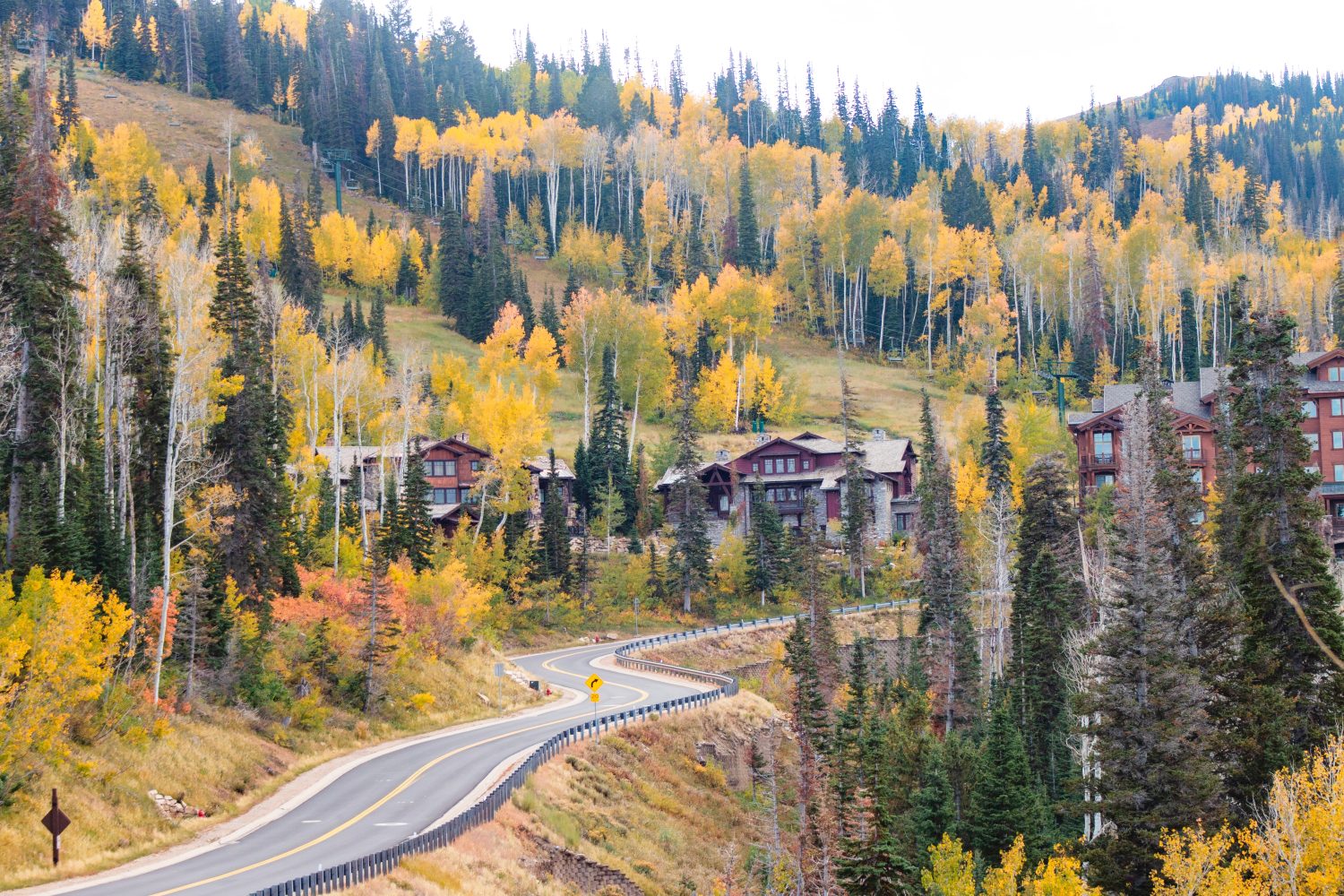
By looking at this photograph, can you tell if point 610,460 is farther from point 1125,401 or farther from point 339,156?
point 339,156

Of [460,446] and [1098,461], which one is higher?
[460,446]

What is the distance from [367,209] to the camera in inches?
5773

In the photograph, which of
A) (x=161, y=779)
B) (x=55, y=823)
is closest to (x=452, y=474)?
(x=161, y=779)

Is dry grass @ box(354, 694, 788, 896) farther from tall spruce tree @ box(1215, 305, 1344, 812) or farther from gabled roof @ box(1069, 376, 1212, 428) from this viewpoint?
gabled roof @ box(1069, 376, 1212, 428)

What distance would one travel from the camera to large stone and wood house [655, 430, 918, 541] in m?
87.6

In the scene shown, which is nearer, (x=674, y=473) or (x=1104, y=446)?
Result: (x=1104, y=446)

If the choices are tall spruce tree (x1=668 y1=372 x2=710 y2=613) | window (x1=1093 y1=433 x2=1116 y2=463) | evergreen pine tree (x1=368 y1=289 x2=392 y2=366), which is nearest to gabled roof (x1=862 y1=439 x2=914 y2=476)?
window (x1=1093 y1=433 x2=1116 y2=463)

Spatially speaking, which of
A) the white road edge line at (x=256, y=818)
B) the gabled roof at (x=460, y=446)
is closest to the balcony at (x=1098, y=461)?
the gabled roof at (x=460, y=446)

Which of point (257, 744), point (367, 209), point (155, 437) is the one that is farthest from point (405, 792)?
point (367, 209)

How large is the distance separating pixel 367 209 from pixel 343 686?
4308 inches

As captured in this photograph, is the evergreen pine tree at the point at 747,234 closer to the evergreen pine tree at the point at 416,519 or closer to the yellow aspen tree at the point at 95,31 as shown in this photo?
the evergreen pine tree at the point at 416,519

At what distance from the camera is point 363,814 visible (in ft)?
108

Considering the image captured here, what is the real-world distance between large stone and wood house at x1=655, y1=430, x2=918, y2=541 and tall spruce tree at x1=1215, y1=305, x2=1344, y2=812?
5141 centimetres

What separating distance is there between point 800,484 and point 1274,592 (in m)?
56.3
